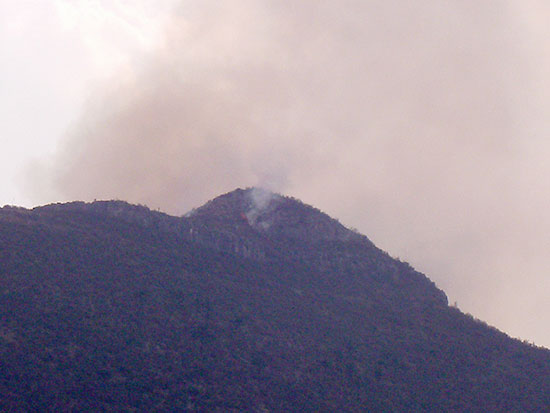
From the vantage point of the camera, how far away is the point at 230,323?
142 meters

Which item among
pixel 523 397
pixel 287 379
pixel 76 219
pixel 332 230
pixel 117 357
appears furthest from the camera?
pixel 332 230

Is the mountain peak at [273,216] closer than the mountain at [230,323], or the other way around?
the mountain at [230,323]

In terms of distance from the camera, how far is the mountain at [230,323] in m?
121

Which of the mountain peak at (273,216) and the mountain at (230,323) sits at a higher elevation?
the mountain peak at (273,216)

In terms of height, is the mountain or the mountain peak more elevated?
the mountain peak

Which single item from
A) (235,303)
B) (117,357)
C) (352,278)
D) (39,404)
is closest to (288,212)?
(352,278)

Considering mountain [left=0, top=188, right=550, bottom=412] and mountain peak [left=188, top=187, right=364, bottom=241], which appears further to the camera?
mountain peak [left=188, top=187, right=364, bottom=241]

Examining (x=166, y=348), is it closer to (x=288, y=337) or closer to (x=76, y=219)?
(x=288, y=337)

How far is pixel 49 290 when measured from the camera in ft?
438

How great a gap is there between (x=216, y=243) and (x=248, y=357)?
1289 inches

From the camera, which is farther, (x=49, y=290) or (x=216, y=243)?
(x=216, y=243)

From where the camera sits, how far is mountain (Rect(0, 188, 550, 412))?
397 ft

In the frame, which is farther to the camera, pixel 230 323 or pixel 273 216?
pixel 273 216

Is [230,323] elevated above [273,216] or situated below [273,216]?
below
